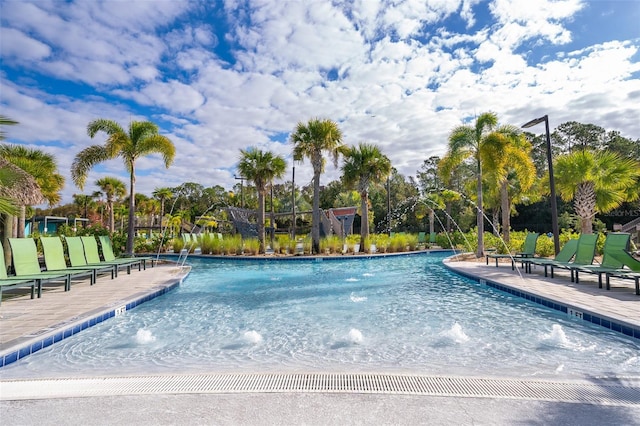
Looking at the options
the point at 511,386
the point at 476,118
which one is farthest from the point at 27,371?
the point at 476,118

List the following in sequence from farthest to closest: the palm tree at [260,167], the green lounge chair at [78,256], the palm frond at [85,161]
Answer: the palm tree at [260,167]
the palm frond at [85,161]
the green lounge chair at [78,256]

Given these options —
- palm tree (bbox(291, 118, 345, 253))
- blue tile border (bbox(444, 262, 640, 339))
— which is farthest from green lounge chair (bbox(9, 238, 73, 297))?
palm tree (bbox(291, 118, 345, 253))

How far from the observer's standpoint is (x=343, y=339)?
15.6ft

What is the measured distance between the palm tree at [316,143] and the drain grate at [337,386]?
15213 millimetres

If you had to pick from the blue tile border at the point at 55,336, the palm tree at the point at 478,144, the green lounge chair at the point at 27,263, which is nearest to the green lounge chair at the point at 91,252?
the green lounge chair at the point at 27,263

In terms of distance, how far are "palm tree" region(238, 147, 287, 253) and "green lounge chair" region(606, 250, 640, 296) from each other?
1481 cm

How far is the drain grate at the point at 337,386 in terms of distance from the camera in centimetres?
283

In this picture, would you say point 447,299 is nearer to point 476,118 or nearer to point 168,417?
point 168,417

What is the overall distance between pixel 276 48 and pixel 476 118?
8811mm

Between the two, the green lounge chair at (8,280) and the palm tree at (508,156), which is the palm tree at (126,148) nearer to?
the green lounge chair at (8,280)

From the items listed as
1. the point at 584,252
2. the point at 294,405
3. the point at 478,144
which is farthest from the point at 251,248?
the point at 294,405

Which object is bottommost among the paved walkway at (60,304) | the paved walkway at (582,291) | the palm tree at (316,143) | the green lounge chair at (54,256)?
the paved walkway at (582,291)

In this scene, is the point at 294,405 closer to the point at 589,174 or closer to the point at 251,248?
the point at 589,174

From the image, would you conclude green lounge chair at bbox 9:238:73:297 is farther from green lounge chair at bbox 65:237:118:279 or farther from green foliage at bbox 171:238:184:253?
green foliage at bbox 171:238:184:253
